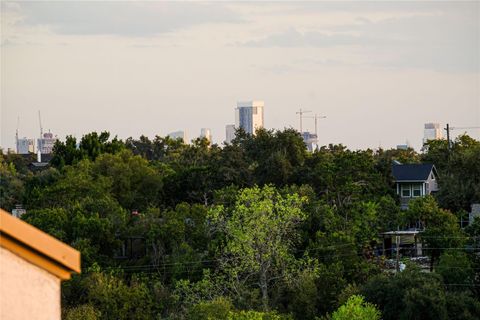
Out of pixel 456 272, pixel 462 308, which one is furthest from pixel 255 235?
pixel 462 308

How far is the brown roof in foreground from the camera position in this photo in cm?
323

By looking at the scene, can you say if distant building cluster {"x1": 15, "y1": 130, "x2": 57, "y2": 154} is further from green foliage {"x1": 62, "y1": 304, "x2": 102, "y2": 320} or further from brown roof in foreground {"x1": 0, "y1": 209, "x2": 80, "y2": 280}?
brown roof in foreground {"x1": 0, "y1": 209, "x2": 80, "y2": 280}

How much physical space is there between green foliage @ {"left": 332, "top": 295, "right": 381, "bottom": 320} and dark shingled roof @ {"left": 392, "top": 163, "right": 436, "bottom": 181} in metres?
25.2

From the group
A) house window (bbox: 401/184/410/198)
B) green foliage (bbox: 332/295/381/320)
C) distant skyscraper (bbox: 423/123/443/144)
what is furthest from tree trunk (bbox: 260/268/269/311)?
distant skyscraper (bbox: 423/123/443/144)

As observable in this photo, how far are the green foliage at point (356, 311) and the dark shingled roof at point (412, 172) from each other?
25.2 metres

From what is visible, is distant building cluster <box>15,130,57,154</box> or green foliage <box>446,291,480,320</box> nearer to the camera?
green foliage <box>446,291,480,320</box>

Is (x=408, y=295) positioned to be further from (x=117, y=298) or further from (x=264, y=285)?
(x=117, y=298)

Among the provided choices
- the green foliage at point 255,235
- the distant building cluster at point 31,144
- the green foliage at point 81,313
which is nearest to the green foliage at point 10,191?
the green foliage at point 255,235

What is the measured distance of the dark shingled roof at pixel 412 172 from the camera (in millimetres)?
55688

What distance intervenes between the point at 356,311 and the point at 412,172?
28.0 metres

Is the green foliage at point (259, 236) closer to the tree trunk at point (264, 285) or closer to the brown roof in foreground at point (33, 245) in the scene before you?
the tree trunk at point (264, 285)

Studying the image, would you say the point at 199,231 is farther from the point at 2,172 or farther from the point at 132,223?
the point at 2,172

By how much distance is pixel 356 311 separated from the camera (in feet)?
96.2

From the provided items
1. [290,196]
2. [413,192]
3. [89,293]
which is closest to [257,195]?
[290,196]
